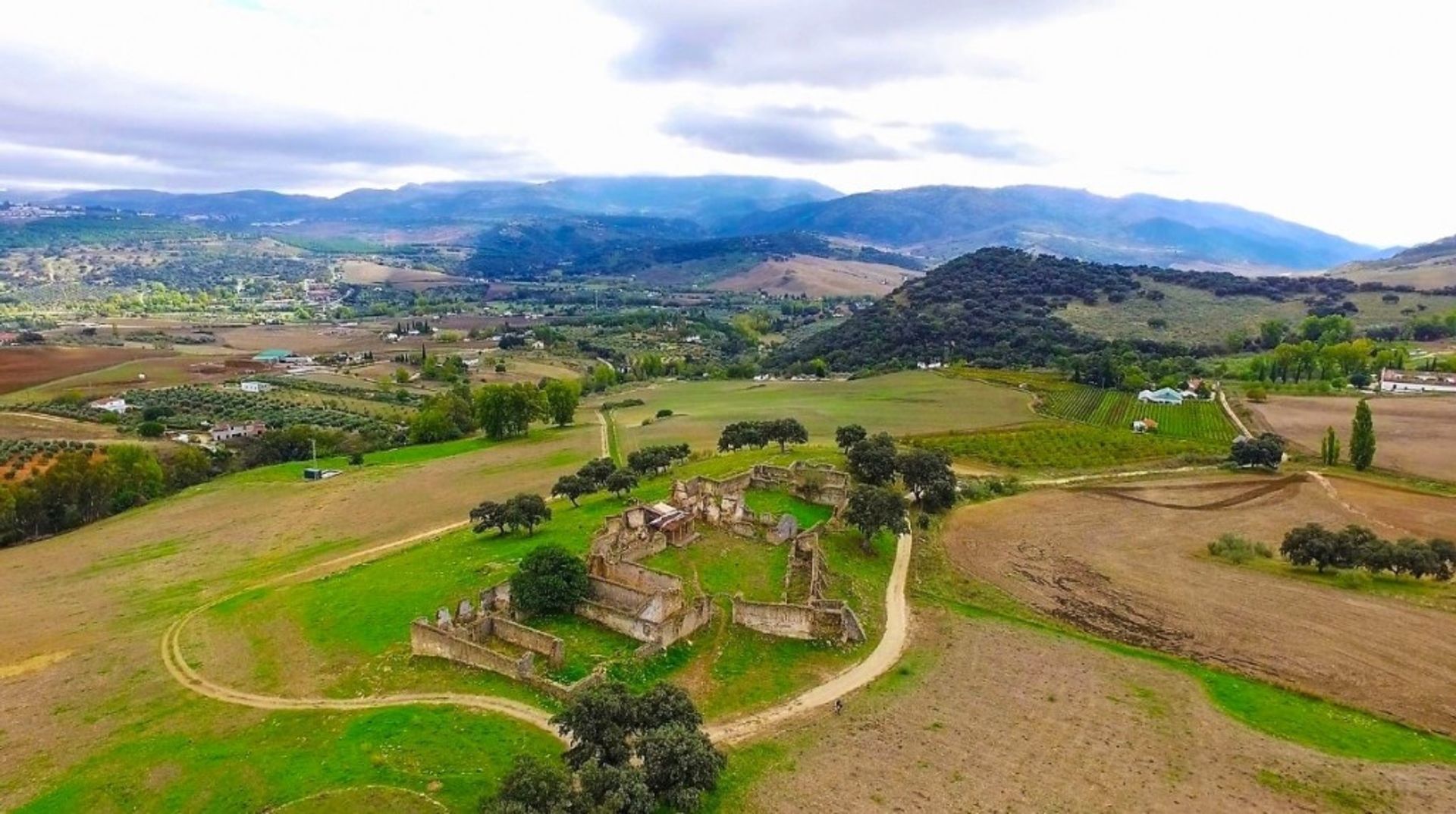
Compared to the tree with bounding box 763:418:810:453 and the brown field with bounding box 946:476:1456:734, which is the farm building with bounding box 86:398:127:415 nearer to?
the tree with bounding box 763:418:810:453

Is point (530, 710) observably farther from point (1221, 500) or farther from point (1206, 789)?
point (1221, 500)

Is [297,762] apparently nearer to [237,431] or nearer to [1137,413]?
[237,431]

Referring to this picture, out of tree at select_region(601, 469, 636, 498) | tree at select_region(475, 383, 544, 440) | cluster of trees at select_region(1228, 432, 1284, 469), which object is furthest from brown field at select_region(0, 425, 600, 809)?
cluster of trees at select_region(1228, 432, 1284, 469)

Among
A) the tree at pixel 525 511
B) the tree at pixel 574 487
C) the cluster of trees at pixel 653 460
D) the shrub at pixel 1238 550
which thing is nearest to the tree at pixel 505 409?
the cluster of trees at pixel 653 460

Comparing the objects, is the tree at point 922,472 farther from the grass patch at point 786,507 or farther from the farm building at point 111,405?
the farm building at point 111,405

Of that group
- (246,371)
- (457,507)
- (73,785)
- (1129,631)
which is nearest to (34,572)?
(457,507)
